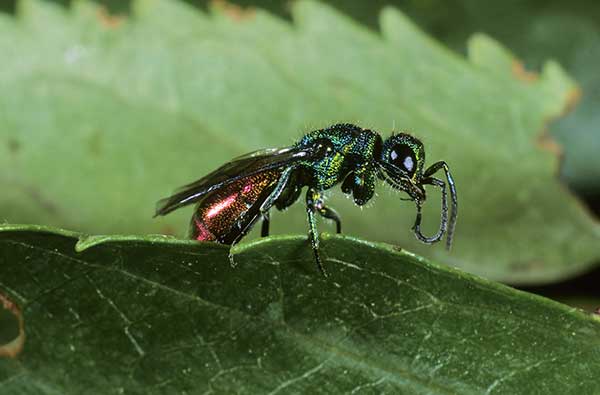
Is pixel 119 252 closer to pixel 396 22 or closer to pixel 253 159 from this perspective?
pixel 253 159

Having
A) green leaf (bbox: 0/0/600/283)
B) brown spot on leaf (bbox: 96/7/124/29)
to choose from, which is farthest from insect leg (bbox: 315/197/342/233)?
brown spot on leaf (bbox: 96/7/124/29)

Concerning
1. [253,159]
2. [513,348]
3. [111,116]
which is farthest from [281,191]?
[513,348]

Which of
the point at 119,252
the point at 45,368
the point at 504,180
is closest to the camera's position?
the point at 119,252

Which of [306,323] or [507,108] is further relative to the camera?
[507,108]

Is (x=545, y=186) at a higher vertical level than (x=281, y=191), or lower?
higher

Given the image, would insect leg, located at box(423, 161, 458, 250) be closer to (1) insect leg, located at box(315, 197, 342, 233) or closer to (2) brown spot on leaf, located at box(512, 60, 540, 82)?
(1) insect leg, located at box(315, 197, 342, 233)

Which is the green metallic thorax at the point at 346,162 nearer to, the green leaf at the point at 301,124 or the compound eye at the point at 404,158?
the compound eye at the point at 404,158

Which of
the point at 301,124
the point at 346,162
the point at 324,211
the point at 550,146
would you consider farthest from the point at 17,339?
the point at 550,146

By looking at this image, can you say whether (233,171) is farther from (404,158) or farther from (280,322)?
(280,322)
